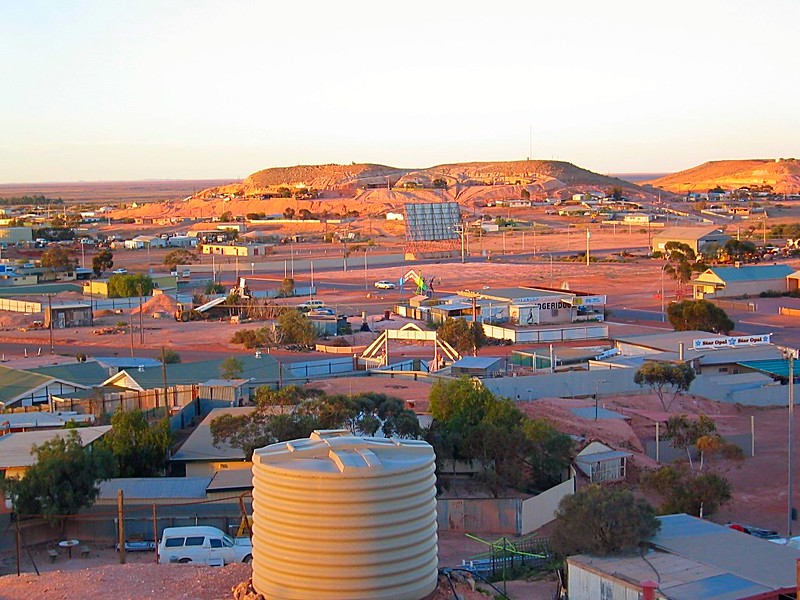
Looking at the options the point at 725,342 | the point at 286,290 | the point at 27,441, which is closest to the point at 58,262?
the point at 286,290

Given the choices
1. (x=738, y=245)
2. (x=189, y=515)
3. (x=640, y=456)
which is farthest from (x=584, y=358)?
(x=738, y=245)

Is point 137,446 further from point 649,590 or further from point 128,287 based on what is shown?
point 128,287

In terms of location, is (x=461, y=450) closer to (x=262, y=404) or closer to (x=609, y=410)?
(x=262, y=404)

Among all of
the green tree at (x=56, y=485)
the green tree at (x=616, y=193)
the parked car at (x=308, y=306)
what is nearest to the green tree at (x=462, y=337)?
the parked car at (x=308, y=306)

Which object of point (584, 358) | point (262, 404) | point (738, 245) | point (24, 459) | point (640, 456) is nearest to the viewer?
point (24, 459)

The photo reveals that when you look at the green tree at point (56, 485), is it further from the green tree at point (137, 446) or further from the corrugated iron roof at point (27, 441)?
the green tree at point (137, 446)

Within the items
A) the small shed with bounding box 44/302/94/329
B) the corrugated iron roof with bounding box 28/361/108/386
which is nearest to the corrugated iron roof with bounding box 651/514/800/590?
the corrugated iron roof with bounding box 28/361/108/386
